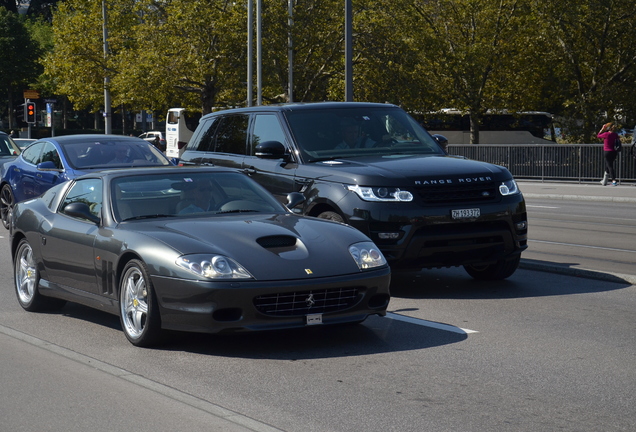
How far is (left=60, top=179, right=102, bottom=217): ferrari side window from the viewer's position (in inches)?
316

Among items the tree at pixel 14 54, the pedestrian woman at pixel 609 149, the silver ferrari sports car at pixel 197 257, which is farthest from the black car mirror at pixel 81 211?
the tree at pixel 14 54

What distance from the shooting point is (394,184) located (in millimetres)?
9266

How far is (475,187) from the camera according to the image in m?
9.43

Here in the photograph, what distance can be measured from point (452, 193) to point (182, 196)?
2.73 metres

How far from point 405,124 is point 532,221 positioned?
817 centimetres

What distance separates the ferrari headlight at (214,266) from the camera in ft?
21.7

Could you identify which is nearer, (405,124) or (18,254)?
(18,254)

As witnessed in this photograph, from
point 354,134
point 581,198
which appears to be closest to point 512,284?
point 354,134

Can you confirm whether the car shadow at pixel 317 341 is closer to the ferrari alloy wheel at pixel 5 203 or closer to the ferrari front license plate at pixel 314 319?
the ferrari front license plate at pixel 314 319

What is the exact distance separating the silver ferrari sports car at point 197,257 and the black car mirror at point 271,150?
6.78ft

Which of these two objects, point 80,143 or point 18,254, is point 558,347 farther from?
point 80,143

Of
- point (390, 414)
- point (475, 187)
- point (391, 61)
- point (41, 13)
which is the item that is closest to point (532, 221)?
point (475, 187)

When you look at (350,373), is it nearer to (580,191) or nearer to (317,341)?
(317,341)

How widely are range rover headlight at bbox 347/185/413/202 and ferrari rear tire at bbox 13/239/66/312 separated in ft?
9.51
